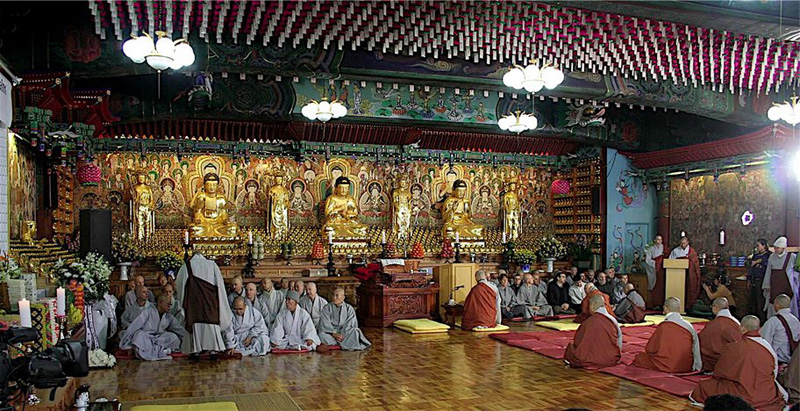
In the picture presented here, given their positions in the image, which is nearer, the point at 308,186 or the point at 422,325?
the point at 422,325

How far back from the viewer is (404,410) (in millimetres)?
6156

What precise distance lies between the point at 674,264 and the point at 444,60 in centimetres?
692

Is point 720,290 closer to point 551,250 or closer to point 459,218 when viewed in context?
point 551,250

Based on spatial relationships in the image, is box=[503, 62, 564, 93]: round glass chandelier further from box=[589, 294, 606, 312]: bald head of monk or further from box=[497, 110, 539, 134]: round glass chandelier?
box=[589, 294, 606, 312]: bald head of monk

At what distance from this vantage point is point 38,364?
3496 mm

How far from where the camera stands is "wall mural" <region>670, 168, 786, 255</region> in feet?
42.5

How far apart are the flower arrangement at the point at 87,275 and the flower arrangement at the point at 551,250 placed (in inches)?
371

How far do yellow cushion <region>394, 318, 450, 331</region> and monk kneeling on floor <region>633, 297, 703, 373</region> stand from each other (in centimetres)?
376

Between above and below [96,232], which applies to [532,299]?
below

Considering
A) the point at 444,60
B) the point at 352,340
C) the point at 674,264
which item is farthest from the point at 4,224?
the point at 674,264

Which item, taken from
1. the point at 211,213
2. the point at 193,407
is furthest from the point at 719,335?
the point at 211,213

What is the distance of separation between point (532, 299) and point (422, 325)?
3060mm

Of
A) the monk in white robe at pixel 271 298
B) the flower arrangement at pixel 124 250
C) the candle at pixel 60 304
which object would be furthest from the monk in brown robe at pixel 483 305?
the candle at pixel 60 304

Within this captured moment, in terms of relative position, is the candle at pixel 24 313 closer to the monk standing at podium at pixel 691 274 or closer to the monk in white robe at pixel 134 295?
the monk in white robe at pixel 134 295
